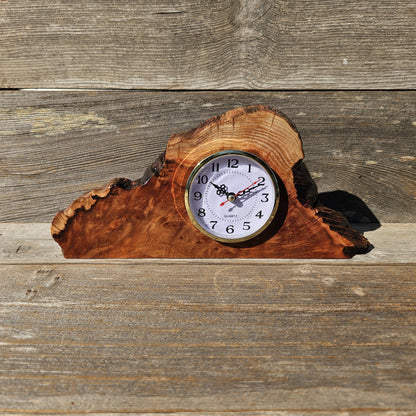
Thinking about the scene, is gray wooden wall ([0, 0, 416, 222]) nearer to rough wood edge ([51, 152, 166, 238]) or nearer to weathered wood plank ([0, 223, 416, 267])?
weathered wood plank ([0, 223, 416, 267])

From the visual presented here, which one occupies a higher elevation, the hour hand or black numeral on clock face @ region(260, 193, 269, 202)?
the hour hand

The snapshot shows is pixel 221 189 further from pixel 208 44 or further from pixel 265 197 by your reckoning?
pixel 208 44

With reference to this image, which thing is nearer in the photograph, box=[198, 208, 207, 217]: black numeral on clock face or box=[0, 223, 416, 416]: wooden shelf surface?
box=[0, 223, 416, 416]: wooden shelf surface

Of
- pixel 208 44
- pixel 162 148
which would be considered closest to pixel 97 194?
pixel 162 148

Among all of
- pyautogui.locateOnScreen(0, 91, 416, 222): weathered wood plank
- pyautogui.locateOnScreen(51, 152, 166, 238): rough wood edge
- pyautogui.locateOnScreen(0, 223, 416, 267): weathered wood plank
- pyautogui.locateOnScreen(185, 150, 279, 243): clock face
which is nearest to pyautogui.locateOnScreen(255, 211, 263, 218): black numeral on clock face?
pyautogui.locateOnScreen(185, 150, 279, 243): clock face

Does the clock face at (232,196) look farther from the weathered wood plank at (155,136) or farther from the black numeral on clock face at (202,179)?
the weathered wood plank at (155,136)
